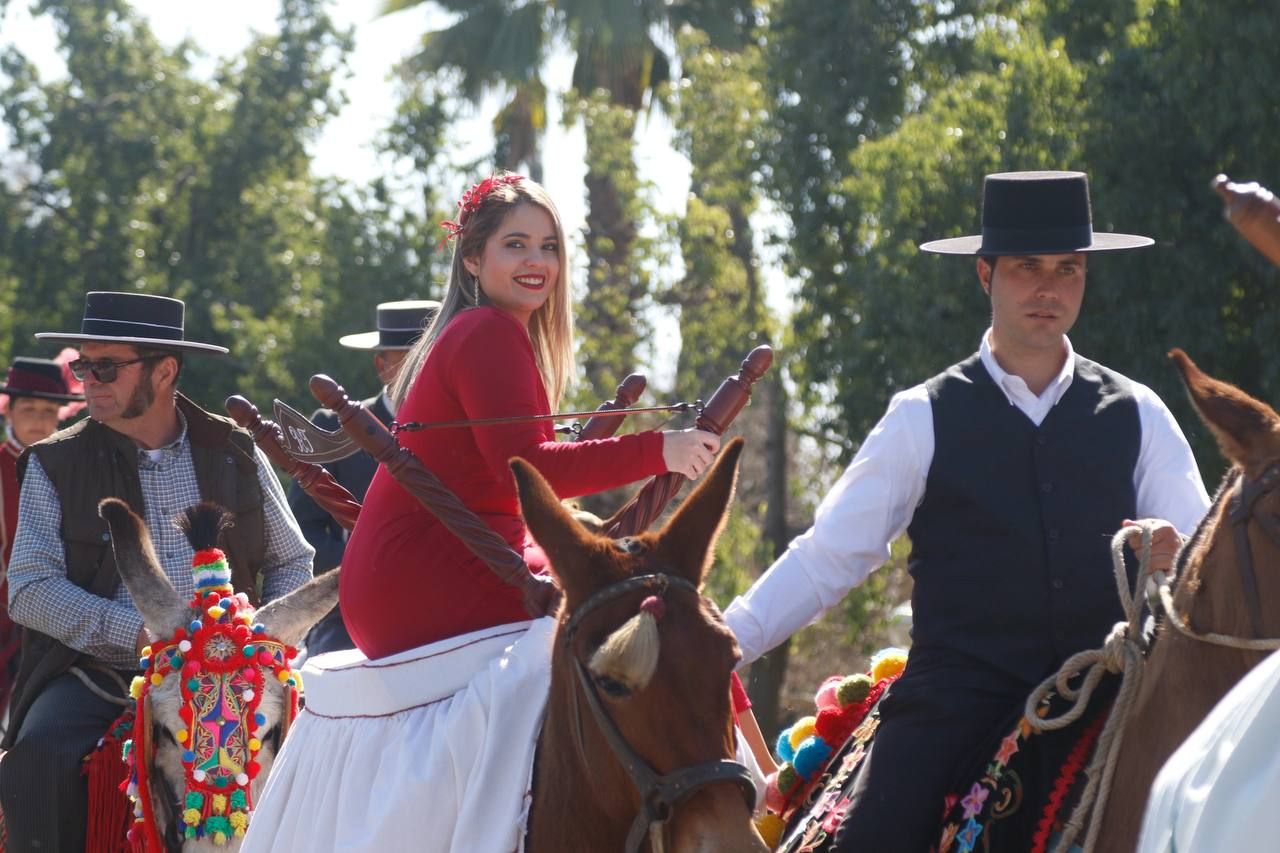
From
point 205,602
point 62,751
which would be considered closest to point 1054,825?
point 205,602

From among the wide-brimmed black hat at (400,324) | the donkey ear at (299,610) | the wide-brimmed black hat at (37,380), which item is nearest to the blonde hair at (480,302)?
the donkey ear at (299,610)

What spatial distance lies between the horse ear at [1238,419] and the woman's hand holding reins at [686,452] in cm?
120

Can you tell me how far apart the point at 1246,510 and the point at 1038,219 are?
4.09ft

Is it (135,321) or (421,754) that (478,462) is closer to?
(421,754)

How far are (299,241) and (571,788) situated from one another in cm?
2175

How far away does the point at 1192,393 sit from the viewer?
11.9ft

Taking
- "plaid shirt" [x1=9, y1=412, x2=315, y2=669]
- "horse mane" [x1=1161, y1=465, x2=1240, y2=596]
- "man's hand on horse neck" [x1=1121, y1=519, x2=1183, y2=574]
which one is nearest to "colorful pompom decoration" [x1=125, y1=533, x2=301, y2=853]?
"plaid shirt" [x1=9, y1=412, x2=315, y2=669]

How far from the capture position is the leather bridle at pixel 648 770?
345cm

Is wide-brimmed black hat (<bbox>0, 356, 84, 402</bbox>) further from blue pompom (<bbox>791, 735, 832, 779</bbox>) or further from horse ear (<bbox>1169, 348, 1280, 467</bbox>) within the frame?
horse ear (<bbox>1169, 348, 1280, 467</bbox>)

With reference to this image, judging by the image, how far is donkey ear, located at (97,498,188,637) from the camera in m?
5.76

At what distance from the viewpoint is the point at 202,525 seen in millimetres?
6164

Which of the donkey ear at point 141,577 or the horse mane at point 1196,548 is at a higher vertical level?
the horse mane at point 1196,548

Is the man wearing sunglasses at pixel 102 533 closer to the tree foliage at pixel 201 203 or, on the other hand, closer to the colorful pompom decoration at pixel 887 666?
the colorful pompom decoration at pixel 887 666

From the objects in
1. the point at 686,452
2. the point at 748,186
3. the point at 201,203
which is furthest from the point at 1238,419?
the point at 201,203
